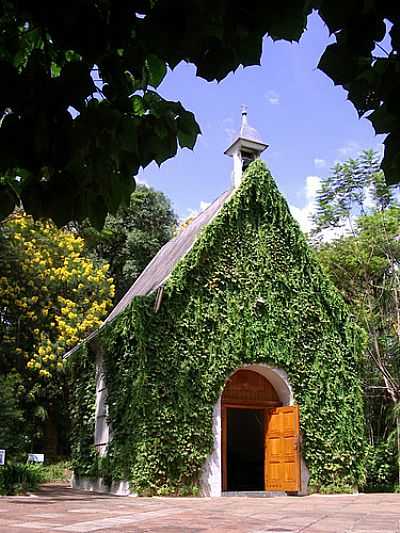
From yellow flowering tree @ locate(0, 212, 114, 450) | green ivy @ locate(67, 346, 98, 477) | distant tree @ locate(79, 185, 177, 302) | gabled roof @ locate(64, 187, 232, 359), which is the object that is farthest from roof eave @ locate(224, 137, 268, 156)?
distant tree @ locate(79, 185, 177, 302)

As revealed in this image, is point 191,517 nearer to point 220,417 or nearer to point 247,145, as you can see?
point 220,417

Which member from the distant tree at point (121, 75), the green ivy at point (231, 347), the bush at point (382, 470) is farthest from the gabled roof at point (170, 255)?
the distant tree at point (121, 75)

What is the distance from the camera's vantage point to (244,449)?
18.6 meters

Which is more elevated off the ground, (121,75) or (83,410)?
(121,75)

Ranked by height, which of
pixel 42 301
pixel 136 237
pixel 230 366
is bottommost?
pixel 230 366

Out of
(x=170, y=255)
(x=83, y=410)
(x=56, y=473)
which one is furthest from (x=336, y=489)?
(x=56, y=473)

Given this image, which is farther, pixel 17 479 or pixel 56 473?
pixel 56 473

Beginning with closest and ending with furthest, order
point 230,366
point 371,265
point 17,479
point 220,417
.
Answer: point 17,479 → point 220,417 → point 230,366 → point 371,265

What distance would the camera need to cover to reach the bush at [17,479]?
11500 millimetres

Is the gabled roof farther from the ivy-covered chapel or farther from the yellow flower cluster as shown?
the yellow flower cluster

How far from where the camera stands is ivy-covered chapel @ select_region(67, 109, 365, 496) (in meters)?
11.9

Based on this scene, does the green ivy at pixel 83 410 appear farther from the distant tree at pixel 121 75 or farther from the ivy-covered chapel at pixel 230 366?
the distant tree at pixel 121 75

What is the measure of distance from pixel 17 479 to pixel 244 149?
9.00m

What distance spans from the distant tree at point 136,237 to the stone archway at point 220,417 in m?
13.0
